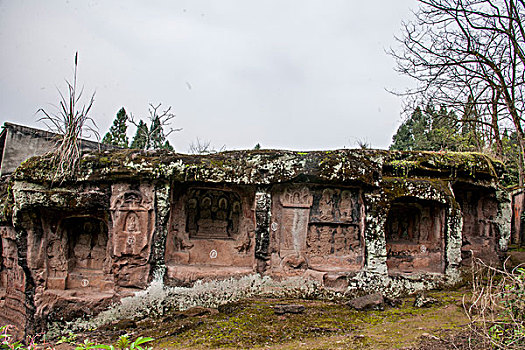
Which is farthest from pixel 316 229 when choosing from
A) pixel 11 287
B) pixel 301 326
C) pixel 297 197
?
pixel 11 287

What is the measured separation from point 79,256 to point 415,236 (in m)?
7.40

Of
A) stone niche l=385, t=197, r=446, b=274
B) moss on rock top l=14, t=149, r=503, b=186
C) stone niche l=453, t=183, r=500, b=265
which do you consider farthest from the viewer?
stone niche l=453, t=183, r=500, b=265

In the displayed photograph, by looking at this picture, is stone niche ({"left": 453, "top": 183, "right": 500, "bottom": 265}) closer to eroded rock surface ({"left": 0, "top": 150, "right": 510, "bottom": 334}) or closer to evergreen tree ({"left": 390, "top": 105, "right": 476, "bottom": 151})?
eroded rock surface ({"left": 0, "top": 150, "right": 510, "bottom": 334})

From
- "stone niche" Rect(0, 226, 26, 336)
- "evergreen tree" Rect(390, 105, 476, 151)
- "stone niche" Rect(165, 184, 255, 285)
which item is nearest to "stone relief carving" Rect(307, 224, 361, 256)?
"stone niche" Rect(165, 184, 255, 285)

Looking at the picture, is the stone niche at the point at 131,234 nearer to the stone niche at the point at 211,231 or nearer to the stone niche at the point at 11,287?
the stone niche at the point at 211,231

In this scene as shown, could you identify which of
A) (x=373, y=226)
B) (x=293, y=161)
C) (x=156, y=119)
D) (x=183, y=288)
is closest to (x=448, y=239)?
(x=373, y=226)

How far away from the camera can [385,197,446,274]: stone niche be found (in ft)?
24.5

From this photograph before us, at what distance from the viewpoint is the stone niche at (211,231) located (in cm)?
734

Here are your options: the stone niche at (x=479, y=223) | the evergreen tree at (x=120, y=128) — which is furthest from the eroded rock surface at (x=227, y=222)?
the evergreen tree at (x=120, y=128)

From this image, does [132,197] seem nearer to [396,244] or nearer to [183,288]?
[183,288]

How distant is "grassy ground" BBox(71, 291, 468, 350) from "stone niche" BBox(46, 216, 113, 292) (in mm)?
1414

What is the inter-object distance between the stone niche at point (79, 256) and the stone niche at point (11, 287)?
0.92 metres

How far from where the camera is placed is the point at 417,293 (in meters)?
6.86

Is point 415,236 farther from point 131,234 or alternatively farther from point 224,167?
point 131,234
